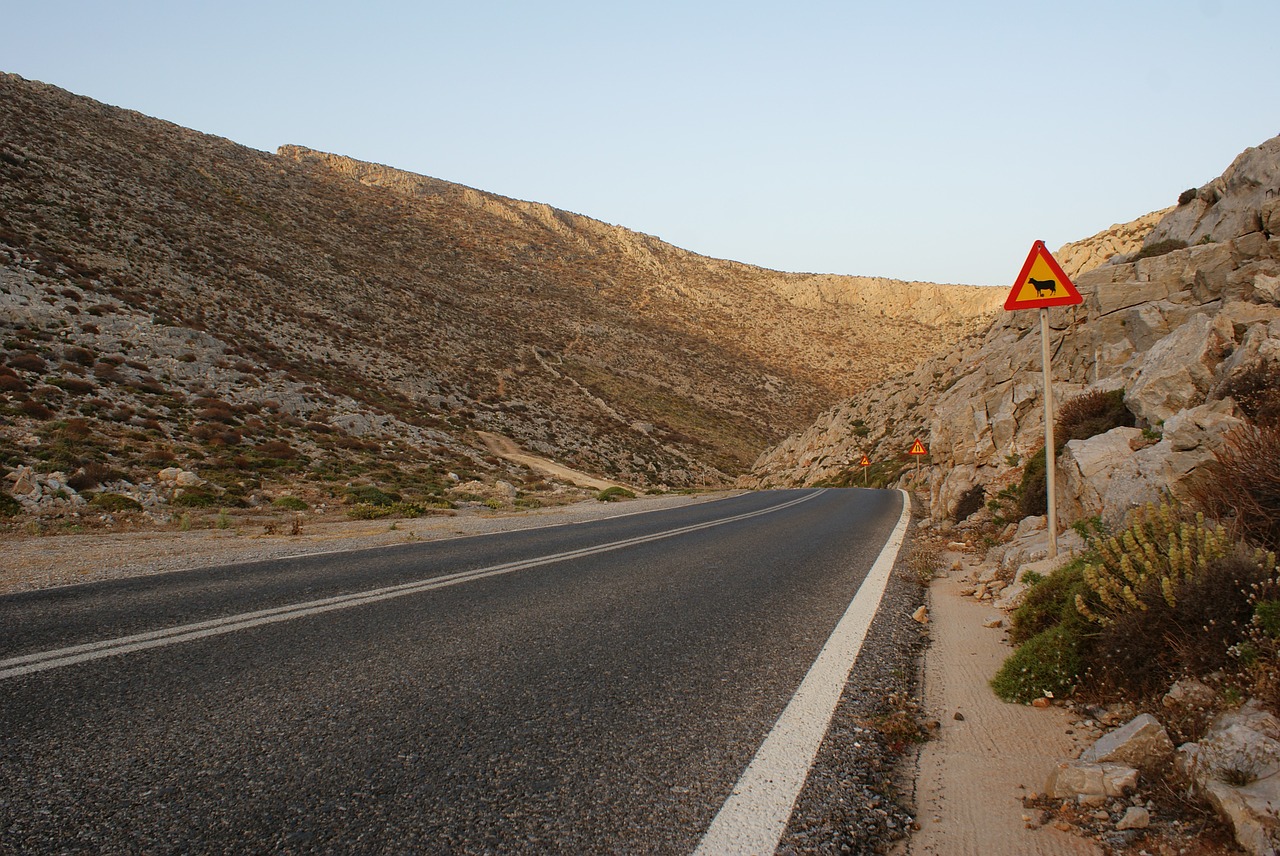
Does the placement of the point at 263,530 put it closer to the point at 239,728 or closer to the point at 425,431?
the point at 239,728

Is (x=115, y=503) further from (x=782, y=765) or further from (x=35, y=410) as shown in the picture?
(x=782, y=765)

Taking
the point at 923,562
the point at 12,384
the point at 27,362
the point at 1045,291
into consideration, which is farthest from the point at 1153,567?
the point at 27,362

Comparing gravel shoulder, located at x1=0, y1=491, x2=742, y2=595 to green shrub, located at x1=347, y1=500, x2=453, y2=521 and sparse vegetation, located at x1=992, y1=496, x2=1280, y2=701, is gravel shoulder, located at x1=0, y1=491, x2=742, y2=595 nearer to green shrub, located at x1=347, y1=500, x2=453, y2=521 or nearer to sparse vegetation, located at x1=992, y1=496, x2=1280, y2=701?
green shrub, located at x1=347, y1=500, x2=453, y2=521

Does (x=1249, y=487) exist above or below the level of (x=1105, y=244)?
below

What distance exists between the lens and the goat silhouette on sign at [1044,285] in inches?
265

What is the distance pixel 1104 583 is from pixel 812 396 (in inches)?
2800

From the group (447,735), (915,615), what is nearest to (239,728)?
(447,735)

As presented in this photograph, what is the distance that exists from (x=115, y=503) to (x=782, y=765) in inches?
644

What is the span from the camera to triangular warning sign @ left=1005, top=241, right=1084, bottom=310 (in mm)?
6637

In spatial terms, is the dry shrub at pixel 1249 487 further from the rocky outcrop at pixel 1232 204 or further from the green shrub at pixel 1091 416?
the rocky outcrop at pixel 1232 204

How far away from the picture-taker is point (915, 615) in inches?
229

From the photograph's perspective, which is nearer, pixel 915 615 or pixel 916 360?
pixel 915 615

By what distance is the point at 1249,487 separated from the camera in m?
4.09

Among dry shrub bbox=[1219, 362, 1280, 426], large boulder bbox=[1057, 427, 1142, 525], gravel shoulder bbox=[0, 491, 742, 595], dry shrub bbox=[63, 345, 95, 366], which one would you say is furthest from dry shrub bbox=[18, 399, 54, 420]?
dry shrub bbox=[1219, 362, 1280, 426]
